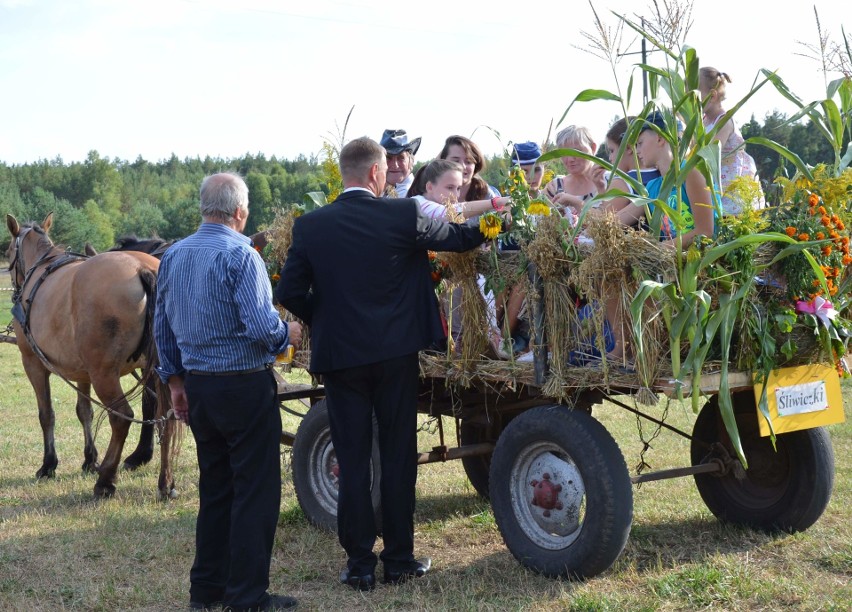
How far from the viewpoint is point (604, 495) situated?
4.00 meters

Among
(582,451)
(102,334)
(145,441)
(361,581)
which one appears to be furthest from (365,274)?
(145,441)

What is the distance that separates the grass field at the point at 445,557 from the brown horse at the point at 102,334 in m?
0.39

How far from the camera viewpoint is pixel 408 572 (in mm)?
4512

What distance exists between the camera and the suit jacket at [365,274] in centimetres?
427

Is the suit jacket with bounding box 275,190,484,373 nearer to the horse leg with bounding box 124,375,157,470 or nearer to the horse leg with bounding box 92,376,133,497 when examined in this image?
the horse leg with bounding box 92,376,133,497

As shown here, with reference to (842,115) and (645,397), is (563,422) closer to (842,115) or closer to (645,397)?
(645,397)

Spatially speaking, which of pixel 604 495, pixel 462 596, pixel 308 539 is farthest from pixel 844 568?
pixel 308 539

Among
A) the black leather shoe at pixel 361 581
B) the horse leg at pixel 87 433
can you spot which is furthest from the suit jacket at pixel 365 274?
the horse leg at pixel 87 433

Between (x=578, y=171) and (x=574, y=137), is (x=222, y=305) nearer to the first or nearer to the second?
(x=574, y=137)

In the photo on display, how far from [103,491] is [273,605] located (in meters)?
2.95

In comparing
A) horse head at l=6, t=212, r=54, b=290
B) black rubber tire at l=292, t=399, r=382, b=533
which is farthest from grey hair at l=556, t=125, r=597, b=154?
horse head at l=6, t=212, r=54, b=290

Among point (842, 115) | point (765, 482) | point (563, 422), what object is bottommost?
point (765, 482)

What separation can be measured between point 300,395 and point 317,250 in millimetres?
1523

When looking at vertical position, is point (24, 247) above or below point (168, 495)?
above
